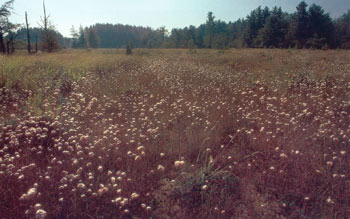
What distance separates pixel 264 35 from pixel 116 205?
140 feet

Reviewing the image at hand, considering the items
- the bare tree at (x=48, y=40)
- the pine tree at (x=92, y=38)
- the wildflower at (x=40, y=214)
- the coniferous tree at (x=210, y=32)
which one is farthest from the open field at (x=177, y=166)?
the pine tree at (x=92, y=38)

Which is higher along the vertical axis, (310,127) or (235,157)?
(310,127)

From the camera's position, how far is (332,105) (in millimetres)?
4797

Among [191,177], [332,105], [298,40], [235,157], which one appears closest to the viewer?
[191,177]

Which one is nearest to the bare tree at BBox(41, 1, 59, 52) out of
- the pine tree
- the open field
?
the open field

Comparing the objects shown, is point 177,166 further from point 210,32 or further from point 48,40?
point 210,32

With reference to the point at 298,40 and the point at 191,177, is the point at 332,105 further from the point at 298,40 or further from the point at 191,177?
the point at 298,40

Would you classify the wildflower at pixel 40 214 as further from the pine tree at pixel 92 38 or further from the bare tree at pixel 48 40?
the pine tree at pixel 92 38

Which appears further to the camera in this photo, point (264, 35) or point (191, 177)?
point (264, 35)

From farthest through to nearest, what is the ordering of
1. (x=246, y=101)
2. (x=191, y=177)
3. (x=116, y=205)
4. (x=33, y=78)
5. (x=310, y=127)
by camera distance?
(x=33, y=78)
(x=246, y=101)
(x=310, y=127)
(x=191, y=177)
(x=116, y=205)

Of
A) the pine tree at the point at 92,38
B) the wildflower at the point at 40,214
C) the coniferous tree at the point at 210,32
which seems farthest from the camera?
the pine tree at the point at 92,38

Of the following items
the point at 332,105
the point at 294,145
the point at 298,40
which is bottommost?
the point at 294,145

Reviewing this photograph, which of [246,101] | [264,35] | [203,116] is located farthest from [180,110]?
[264,35]

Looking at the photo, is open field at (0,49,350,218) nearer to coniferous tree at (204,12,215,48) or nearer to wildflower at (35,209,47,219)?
wildflower at (35,209,47,219)
